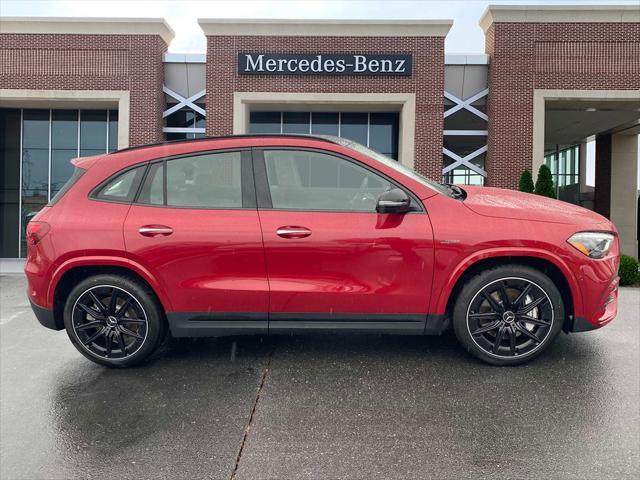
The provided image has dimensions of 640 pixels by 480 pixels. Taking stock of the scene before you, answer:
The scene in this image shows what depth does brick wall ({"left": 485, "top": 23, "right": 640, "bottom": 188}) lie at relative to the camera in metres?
14.8

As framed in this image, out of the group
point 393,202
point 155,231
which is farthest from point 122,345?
point 393,202

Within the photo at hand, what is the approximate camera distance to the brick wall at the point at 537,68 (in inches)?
583

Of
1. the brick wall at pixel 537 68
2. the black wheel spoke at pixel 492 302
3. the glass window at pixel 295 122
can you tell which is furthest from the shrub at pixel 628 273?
the glass window at pixel 295 122

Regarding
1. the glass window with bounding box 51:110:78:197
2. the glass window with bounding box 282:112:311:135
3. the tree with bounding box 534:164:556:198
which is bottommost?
the tree with bounding box 534:164:556:198

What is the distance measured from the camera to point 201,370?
3.51 metres

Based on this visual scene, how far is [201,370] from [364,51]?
45.2 ft

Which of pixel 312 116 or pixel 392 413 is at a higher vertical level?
pixel 312 116

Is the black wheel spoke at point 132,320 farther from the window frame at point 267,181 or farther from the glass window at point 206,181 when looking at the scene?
the window frame at point 267,181

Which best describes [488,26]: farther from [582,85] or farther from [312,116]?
[312,116]

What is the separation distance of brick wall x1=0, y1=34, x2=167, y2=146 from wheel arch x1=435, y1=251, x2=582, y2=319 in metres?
14.2

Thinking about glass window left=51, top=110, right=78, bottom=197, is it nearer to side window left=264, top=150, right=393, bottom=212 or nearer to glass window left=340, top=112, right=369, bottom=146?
glass window left=340, top=112, right=369, bottom=146

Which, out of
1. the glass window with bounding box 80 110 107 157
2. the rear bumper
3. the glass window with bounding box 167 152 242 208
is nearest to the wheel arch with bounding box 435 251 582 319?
the glass window with bounding box 167 152 242 208

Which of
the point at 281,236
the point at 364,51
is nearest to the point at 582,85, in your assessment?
the point at 364,51

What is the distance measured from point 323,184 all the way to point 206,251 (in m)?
1.02
